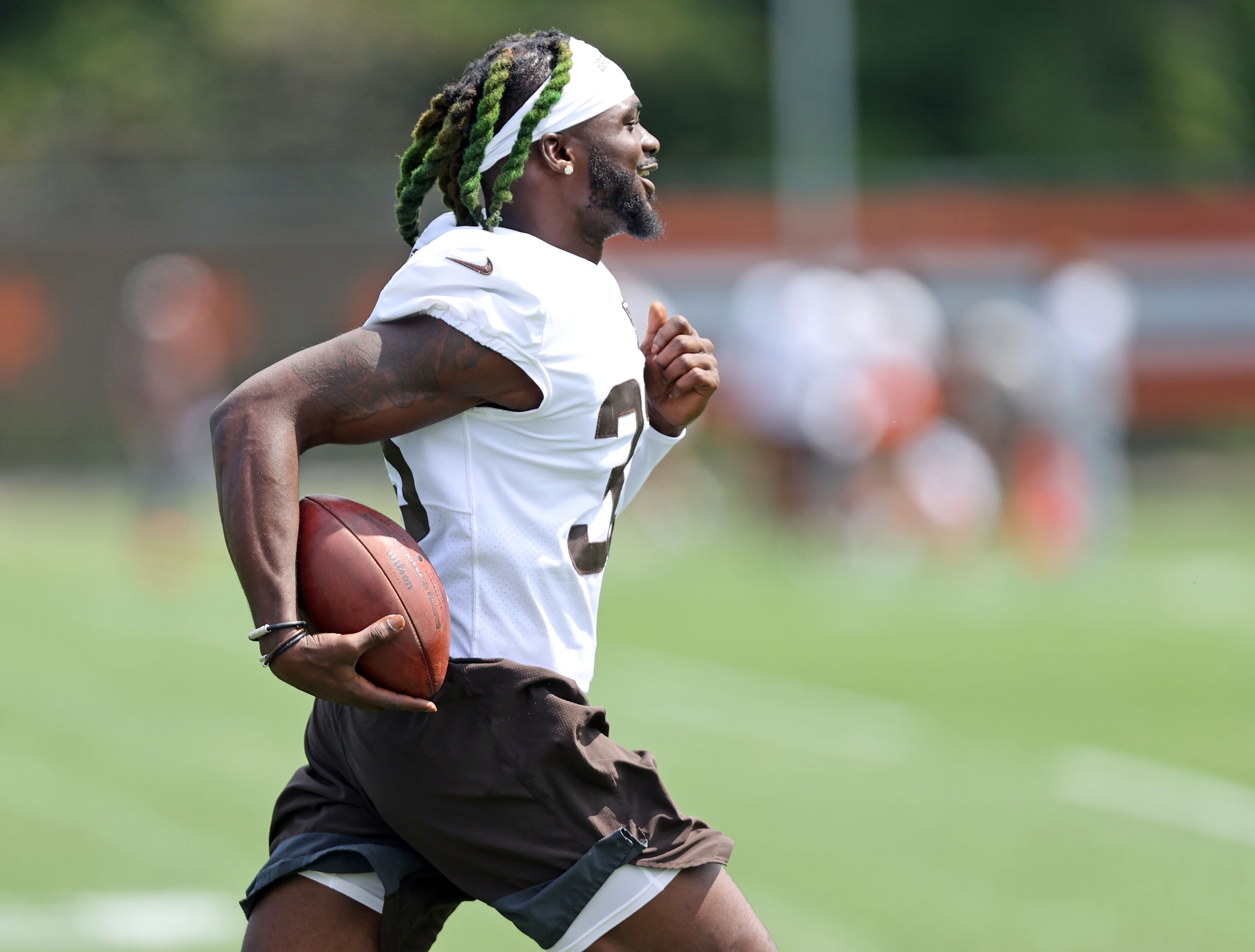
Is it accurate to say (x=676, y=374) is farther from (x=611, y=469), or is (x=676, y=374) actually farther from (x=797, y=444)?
(x=797, y=444)

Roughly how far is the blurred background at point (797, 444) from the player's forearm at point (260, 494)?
9.27 ft

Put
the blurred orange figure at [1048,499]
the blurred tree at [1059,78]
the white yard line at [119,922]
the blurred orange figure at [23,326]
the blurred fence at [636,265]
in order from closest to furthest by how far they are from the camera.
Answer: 1. the white yard line at [119,922]
2. the blurred orange figure at [1048,499]
3. the blurred orange figure at [23,326]
4. the blurred fence at [636,265]
5. the blurred tree at [1059,78]

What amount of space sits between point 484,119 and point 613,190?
0.81 ft

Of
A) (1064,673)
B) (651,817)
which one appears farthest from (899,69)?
(651,817)

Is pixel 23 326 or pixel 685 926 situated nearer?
pixel 685 926

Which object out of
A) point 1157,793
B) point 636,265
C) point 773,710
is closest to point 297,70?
point 636,265

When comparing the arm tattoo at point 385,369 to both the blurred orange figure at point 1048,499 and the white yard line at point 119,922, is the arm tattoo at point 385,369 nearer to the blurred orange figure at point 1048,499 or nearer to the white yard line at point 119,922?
the white yard line at point 119,922

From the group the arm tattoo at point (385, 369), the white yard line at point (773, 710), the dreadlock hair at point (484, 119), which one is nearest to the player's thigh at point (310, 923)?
the arm tattoo at point (385, 369)

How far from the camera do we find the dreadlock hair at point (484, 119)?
9.87ft

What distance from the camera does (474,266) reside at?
2836 millimetres

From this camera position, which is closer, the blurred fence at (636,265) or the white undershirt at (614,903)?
the white undershirt at (614,903)

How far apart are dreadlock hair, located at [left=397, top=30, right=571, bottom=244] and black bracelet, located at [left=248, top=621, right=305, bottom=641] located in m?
0.75

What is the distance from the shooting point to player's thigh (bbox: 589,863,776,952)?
286cm

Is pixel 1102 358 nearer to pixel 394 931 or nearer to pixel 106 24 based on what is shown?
pixel 394 931
